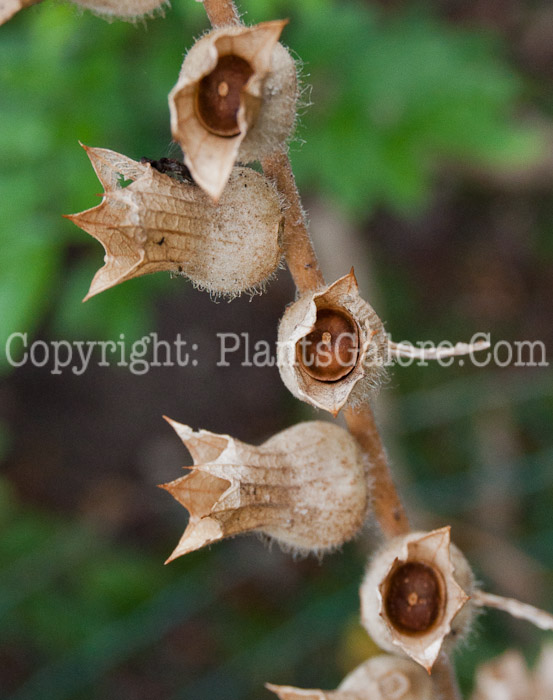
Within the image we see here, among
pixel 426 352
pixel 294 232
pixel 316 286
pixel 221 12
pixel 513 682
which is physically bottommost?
pixel 513 682

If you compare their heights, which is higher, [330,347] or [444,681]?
[330,347]

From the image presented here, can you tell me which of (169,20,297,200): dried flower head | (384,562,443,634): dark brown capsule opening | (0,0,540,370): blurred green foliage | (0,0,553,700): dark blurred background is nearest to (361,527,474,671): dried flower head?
(384,562,443,634): dark brown capsule opening

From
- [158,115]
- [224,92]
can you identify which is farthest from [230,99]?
[158,115]

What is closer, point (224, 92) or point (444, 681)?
point (224, 92)

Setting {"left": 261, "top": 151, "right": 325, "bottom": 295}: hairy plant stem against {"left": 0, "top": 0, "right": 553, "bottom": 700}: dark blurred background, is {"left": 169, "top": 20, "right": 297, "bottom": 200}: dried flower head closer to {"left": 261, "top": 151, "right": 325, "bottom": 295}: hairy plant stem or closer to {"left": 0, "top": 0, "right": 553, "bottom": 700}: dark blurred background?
{"left": 261, "top": 151, "right": 325, "bottom": 295}: hairy plant stem

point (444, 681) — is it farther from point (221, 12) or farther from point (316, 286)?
point (221, 12)

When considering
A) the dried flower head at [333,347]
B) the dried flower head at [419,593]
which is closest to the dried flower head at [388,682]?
the dried flower head at [419,593]

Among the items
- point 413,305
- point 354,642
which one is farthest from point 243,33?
point 413,305
